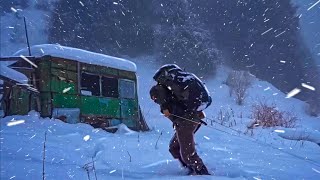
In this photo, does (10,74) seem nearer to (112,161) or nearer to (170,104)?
(112,161)

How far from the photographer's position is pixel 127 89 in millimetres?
11086

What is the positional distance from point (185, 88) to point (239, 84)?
19064mm

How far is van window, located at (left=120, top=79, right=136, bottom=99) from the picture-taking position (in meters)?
10.9

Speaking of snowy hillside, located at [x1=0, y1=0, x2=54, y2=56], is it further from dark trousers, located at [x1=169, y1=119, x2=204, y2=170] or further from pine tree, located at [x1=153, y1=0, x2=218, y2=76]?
dark trousers, located at [x1=169, y1=119, x2=204, y2=170]

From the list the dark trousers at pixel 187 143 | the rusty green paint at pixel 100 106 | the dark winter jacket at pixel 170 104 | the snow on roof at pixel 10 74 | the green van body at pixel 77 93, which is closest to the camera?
the dark trousers at pixel 187 143

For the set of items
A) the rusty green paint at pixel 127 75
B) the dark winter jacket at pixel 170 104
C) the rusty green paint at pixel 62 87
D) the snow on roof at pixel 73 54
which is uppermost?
the snow on roof at pixel 73 54

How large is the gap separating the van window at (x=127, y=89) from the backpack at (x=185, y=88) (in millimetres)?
6960

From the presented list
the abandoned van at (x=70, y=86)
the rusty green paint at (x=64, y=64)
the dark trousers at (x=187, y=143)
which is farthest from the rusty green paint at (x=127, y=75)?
the dark trousers at (x=187, y=143)

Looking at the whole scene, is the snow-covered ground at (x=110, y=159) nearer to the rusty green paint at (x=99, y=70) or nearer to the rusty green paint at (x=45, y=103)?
the rusty green paint at (x=45, y=103)

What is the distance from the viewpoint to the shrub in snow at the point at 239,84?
70.2ft

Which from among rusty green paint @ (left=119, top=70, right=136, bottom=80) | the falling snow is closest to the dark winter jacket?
rusty green paint @ (left=119, top=70, right=136, bottom=80)

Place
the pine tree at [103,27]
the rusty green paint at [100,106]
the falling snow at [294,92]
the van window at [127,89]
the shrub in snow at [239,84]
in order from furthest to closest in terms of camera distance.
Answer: the falling snow at [294,92], the pine tree at [103,27], the shrub in snow at [239,84], the van window at [127,89], the rusty green paint at [100,106]

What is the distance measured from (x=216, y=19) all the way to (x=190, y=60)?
6.51 meters

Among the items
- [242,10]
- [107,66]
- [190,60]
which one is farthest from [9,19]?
[242,10]
